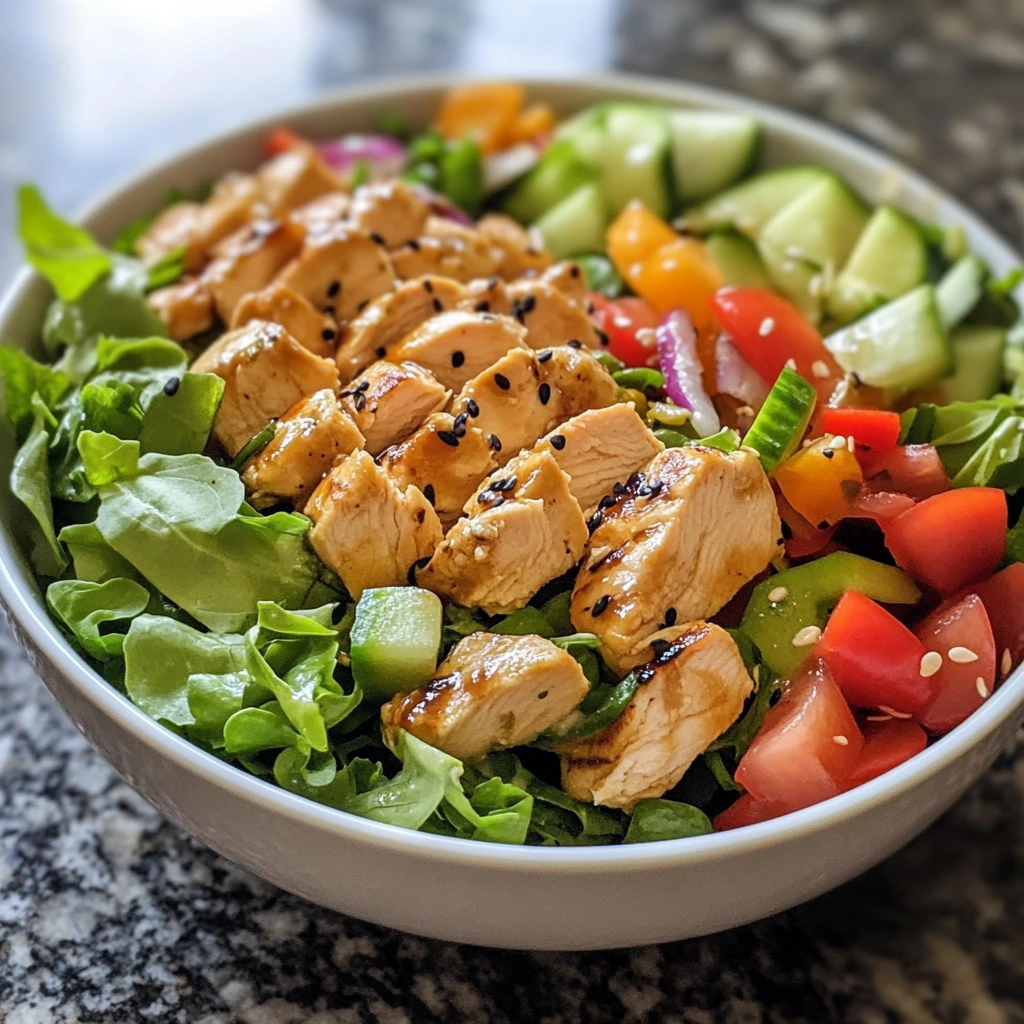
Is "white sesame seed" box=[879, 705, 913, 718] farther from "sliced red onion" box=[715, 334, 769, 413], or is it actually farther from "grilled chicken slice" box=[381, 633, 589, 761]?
"sliced red onion" box=[715, 334, 769, 413]

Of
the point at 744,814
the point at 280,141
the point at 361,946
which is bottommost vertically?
the point at 361,946

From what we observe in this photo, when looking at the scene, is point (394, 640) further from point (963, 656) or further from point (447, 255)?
point (447, 255)

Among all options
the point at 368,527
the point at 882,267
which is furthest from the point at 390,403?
the point at 882,267

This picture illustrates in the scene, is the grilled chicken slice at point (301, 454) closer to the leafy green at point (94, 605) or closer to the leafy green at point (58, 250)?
the leafy green at point (94, 605)

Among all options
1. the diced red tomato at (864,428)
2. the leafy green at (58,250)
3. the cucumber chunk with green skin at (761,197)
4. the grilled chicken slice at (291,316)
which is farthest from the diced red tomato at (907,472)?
the leafy green at (58,250)

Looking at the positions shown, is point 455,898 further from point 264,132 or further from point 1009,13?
point 1009,13
